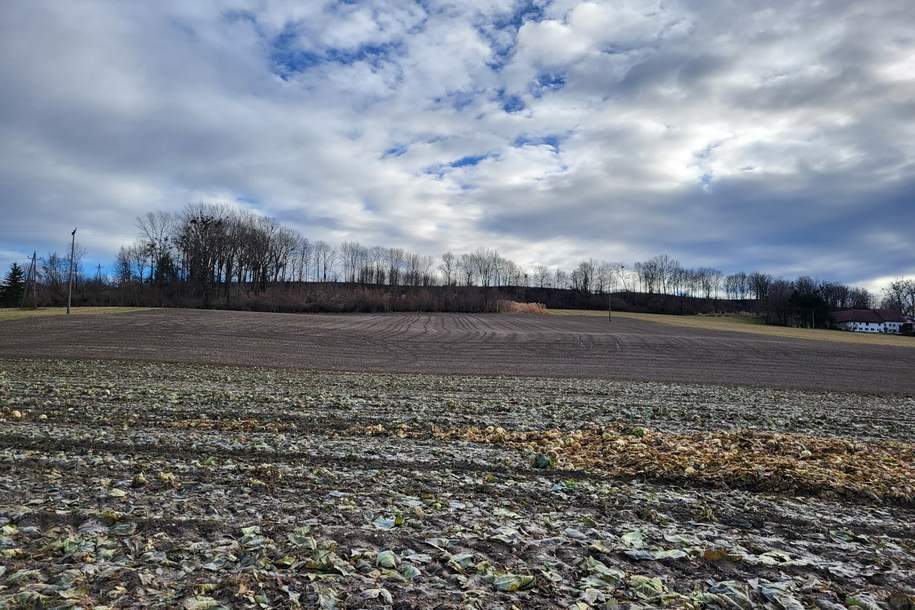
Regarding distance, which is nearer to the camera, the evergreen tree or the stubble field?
the stubble field

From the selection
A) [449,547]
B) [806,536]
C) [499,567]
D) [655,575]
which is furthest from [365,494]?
[806,536]

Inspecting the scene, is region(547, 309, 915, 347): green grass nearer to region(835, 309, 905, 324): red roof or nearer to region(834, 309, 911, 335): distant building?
region(834, 309, 911, 335): distant building

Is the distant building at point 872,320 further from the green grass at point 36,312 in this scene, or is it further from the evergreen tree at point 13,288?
the evergreen tree at point 13,288

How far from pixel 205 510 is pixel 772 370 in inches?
1241

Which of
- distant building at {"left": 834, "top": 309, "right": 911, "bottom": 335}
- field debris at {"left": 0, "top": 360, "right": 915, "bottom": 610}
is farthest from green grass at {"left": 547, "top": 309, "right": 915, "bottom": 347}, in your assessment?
field debris at {"left": 0, "top": 360, "right": 915, "bottom": 610}

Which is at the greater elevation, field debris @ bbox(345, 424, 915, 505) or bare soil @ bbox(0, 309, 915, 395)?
field debris @ bbox(345, 424, 915, 505)

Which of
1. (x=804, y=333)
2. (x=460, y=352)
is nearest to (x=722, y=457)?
(x=460, y=352)

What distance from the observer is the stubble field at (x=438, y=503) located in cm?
440

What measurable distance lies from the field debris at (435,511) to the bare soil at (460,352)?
13.8 m

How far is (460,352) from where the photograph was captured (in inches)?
1369

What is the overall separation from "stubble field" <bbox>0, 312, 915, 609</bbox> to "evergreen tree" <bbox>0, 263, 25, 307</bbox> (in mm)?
92181

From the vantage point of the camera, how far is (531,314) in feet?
298

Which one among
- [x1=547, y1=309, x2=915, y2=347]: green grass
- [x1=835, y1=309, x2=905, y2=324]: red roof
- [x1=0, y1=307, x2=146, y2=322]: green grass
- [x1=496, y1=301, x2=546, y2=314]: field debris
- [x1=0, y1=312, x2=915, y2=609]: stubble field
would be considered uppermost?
[x1=835, y1=309, x2=905, y2=324]: red roof

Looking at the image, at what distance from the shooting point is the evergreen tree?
8369 centimetres
